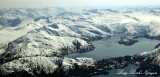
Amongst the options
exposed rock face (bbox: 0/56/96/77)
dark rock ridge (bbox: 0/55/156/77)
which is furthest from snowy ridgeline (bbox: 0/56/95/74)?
dark rock ridge (bbox: 0/55/156/77)

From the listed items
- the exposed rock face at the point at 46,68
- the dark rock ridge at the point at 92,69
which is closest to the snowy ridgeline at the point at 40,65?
the exposed rock face at the point at 46,68

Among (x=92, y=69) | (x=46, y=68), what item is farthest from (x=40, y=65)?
(x=92, y=69)

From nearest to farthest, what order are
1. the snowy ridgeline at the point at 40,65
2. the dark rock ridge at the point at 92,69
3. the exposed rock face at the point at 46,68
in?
1. the dark rock ridge at the point at 92,69
2. the exposed rock face at the point at 46,68
3. the snowy ridgeline at the point at 40,65

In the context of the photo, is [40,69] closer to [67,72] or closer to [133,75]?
[67,72]

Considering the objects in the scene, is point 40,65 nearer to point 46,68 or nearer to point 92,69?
point 46,68

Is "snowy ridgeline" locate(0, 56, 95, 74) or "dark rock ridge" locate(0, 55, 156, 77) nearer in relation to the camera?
Result: "dark rock ridge" locate(0, 55, 156, 77)

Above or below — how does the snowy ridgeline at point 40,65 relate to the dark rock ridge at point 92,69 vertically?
above

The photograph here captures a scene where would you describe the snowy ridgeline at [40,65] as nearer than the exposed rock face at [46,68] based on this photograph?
No

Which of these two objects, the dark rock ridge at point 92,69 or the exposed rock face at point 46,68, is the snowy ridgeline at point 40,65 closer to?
the exposed rock face at point 46,68

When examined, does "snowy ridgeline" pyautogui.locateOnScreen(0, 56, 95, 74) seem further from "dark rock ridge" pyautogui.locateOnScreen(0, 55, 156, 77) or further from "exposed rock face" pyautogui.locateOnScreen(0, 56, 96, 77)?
"dark rock ridge" pyautogui.locateOnScreen(0, 55, 156, 77)

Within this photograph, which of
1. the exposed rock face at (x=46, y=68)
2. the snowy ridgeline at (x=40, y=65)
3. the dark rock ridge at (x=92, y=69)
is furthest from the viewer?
the snowy ridgeline at (x=40, y=65)

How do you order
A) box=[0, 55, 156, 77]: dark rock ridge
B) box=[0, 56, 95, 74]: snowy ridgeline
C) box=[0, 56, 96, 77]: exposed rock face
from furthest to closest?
box=[0, 56, 95, 74]: snowy ridgeline < box=[0, 56, 96, 77]: exposed rock face < box=[0, 55, 156, 77]: dark rock ridge

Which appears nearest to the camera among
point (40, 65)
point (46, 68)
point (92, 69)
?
point (46, 68)
